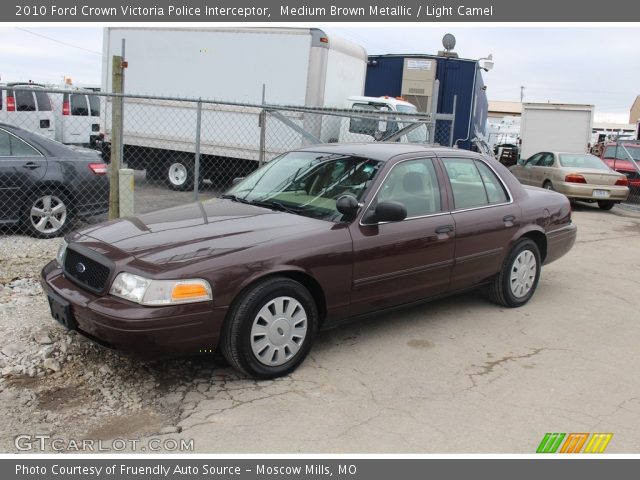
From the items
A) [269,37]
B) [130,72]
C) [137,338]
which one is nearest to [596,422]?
[137,338]

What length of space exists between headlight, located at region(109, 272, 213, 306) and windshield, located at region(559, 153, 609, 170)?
12519 millimetres

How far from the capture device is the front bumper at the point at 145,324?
3520mm

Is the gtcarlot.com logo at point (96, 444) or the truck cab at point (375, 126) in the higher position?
the truck cab at point (375, 126)

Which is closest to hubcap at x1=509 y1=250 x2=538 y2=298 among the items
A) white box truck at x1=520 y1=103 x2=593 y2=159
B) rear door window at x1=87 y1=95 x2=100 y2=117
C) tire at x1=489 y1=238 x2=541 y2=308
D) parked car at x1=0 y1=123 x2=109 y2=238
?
tire at x1=489 y1=238 x2=541 y2=308

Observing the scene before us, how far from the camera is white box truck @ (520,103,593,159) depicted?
773 inches

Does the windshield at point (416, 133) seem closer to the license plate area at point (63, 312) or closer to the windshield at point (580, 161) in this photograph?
the windshield at point (580, 161)

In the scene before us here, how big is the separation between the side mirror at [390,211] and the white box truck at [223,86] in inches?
255

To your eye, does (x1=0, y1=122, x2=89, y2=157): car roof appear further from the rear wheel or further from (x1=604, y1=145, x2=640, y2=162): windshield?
(x1=604, y1=145, x2=640, y2=162): windshield

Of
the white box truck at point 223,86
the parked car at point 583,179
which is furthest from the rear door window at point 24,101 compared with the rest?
the parked car at point 583,179

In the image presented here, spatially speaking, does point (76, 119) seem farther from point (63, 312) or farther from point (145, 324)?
point (145, 324)

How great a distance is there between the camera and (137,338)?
352 centimetres

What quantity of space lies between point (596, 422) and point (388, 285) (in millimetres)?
1680

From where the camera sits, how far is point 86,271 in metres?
3.89

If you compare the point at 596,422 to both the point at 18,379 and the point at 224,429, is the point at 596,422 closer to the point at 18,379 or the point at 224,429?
the point at 224,429
